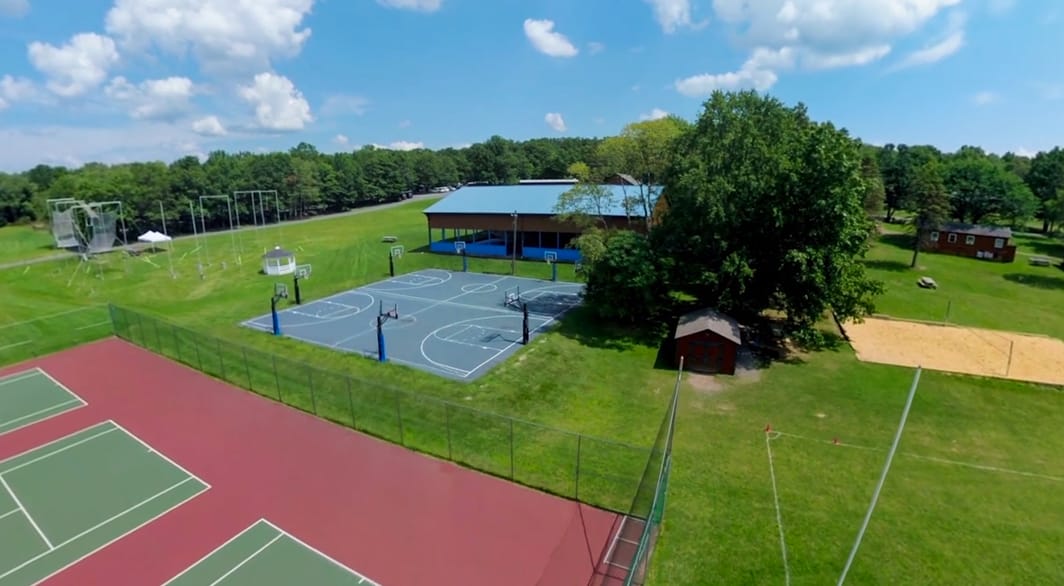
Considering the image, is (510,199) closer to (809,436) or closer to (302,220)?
(809,436)

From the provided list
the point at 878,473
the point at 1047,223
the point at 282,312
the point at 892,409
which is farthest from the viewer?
the point at 1047,223

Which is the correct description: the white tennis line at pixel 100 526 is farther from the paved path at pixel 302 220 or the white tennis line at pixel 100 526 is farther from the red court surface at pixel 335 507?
the paved path at pixel 302 220

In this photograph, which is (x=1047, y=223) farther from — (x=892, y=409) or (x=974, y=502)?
(x=974, y=502)

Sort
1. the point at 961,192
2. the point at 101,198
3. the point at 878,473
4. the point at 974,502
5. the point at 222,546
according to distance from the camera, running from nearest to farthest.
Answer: the point at 222,546, the point at 974,502, the point at 878,473, the point at 961,192, the point at 101,198

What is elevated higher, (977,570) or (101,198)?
(101,198)

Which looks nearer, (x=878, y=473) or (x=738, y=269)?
(x=878, y=473)

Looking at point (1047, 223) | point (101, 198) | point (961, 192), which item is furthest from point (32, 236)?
point (1047, 223)

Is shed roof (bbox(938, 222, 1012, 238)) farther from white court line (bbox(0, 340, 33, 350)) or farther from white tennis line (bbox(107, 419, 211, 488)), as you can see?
white court line (bbox(0, 340, 33, 350))

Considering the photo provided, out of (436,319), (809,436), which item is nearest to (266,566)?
(809,436)
